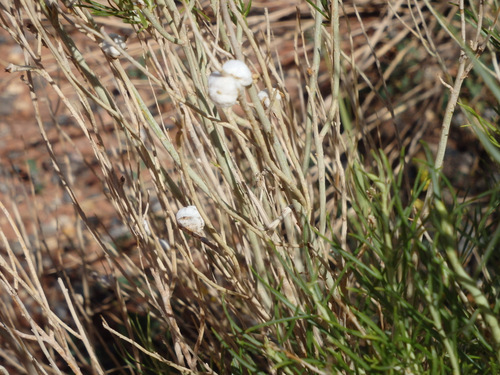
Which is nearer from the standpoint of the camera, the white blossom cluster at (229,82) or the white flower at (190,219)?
the white blossom cluster at (229,82)

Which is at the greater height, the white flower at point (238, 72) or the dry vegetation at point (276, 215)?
the white flower at point (238, 72)

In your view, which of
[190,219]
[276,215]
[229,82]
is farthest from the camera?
[276,215]

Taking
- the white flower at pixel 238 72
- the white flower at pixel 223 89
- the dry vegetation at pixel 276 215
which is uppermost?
the white flower at pixel 238 72

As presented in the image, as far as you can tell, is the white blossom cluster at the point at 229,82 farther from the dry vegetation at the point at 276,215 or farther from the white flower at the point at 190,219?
the white flower at the point at 190,219

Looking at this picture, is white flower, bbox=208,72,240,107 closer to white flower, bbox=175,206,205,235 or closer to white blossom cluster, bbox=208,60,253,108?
white blossom cluster, bbox=208,60,253,108

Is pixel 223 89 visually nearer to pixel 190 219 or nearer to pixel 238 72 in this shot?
pixel 238 72

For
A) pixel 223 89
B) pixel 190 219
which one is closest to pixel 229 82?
pixel 223 89

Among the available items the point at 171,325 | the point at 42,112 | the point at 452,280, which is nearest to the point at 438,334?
the point at 452,280

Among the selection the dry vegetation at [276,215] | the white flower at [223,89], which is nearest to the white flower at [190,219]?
the dry vegetation at [276,215]

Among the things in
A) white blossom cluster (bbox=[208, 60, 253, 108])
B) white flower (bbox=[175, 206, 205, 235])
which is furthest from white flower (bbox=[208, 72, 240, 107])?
white flower (bbox=[175, 206, 205, 235])
